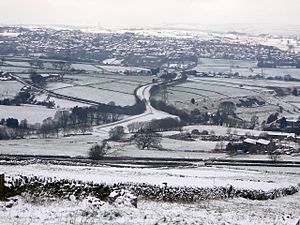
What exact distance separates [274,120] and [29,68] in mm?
47494

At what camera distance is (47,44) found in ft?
486

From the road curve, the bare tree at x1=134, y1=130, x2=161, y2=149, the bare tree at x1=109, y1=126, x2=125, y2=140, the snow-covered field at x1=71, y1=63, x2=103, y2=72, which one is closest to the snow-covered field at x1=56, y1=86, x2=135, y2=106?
the road curve

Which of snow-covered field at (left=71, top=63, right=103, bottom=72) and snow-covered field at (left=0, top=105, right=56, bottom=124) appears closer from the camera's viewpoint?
snow-covered field at (left=0, top=105, right=56, bottom=124)

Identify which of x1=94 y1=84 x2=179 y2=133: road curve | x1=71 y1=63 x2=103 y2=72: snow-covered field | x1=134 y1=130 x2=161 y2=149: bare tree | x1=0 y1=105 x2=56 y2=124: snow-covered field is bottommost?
x1=94 y1=84 x2=179 y2=133: road curve

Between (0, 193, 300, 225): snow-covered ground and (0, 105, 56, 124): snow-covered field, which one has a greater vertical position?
(0, 193, 300, 225): snow-covered ground

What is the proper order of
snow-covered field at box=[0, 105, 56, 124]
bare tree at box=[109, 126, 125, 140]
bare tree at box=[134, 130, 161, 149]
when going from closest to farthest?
bare tree at box=[134, 130, 161, 149] < bare tree at box=[109, 126, 125, 140] < snow-covered field at box=[0, 105, 56, 124]

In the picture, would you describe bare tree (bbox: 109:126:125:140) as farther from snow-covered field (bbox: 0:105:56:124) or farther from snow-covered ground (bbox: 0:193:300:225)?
snow-covered ground (bbox: 0:193:300:225)

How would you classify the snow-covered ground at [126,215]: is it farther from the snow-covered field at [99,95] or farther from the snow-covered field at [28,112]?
the snow-covered field at [99,95]

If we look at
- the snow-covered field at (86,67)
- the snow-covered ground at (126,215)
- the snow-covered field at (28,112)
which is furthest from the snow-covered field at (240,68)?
the snow-covered ground at (126,215)

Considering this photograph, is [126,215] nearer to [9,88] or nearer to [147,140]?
[147,140]

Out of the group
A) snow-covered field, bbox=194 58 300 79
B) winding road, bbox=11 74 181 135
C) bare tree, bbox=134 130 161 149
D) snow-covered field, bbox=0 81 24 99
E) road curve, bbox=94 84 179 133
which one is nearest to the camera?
bare tree, bbox=134 130 161 149

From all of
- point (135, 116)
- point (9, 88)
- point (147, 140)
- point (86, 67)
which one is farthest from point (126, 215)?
point (86, 67)

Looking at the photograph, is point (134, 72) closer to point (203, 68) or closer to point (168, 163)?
point (203, 68)

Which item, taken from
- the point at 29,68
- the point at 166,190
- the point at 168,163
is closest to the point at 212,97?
the point at 29,68
